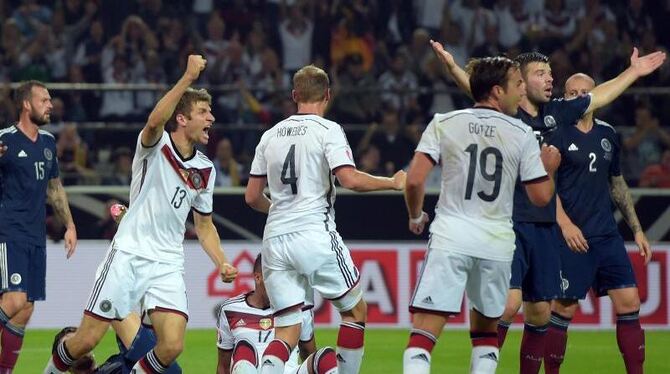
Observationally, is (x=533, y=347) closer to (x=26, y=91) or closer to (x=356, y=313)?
(x=356, y=313)

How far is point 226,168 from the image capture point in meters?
15.5

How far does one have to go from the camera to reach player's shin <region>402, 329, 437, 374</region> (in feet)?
23.4

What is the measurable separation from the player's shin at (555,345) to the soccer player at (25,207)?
346 centimetres

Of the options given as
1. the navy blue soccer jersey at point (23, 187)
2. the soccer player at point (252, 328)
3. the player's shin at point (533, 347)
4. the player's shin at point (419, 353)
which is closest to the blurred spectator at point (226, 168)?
the navy blue soccer jersey at point (23, 187)

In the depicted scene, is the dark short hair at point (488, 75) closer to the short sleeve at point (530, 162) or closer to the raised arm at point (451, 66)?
the short sleeve at point (530, 162)

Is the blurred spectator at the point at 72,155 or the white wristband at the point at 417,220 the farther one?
the blurred spectator at the point at 72,155

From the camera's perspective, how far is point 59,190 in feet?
32.3

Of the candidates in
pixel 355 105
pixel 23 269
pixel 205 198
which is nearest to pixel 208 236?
pixel 205 198

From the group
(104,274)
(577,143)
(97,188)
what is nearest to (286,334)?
(104,274)

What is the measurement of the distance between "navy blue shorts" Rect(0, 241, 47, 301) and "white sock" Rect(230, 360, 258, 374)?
203cm

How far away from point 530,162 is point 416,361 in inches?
49.8

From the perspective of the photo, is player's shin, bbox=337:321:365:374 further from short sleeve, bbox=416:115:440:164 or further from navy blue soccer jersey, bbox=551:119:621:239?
navy blue soccer jersey, bbox=551:119:621:239

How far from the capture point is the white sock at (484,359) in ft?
24.6

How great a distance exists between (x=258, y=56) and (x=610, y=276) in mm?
9415
